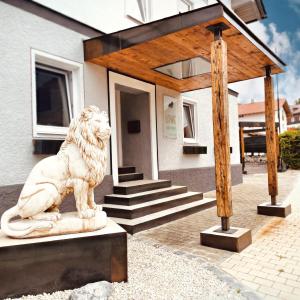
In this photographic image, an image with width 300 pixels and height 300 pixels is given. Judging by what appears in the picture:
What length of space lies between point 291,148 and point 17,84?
1817 cm

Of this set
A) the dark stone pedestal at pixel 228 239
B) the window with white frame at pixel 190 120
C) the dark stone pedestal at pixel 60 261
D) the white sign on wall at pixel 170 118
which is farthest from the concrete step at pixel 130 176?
the dark stone pedestal at pixel 60 261

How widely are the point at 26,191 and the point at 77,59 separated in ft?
11.3

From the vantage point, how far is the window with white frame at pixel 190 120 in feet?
30.3

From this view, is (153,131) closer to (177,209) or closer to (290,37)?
(177,209)

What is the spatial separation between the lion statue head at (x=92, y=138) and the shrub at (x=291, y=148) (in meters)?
18.3

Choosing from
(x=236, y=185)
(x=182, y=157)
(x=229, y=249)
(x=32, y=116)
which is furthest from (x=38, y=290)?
(x=236, y=185)

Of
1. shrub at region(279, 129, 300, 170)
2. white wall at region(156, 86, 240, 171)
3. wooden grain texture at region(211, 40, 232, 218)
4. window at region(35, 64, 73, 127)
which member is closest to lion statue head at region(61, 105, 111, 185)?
wooden grain texture at region(211, 40, 232, 218)

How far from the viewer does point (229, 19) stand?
13.2ft

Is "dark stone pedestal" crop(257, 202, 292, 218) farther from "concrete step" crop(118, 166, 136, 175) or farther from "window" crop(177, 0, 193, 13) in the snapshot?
"window" crop(177, 0, 193, 13)

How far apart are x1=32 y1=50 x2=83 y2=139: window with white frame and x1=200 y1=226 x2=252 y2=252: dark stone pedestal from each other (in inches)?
122

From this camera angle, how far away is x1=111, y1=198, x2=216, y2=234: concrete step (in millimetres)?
4816

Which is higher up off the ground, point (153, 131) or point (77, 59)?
point (77, 59)

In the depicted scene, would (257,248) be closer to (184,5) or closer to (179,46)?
(179,46)

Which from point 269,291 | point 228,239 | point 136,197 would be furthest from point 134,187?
point 269,291
